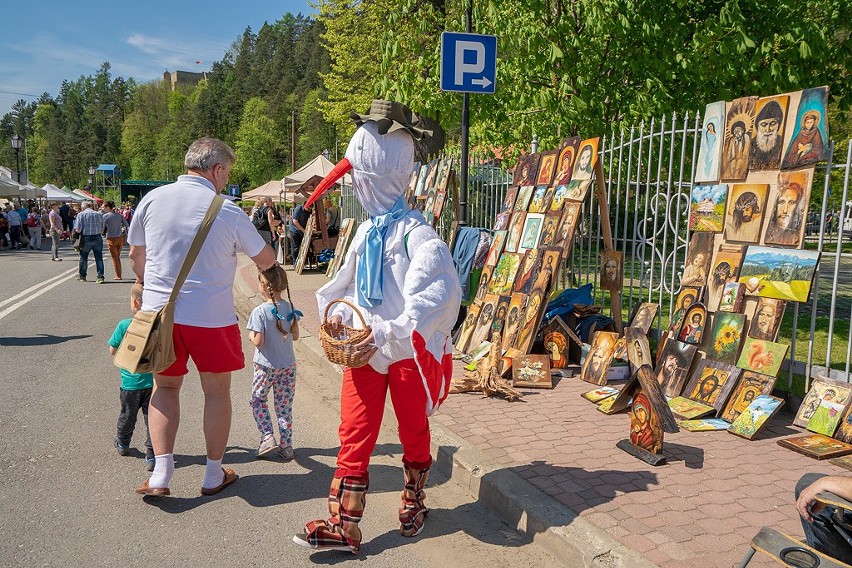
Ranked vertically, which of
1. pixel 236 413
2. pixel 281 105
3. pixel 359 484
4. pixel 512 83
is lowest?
pixel 236 413

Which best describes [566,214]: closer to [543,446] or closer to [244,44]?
[543,446]

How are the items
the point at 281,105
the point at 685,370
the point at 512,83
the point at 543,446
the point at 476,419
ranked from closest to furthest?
1. the point at 543,446
2. the point at 476,419
3. the point at 685,370
4. the point at 512,83
5. the point at 281,105

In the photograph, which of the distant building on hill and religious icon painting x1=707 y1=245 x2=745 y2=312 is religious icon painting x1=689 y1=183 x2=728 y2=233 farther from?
the distant building on hill

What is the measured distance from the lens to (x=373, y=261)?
10.9 ft

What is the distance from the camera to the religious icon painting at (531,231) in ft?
22.7

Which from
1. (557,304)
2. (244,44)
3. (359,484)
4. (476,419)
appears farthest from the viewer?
(244,44)

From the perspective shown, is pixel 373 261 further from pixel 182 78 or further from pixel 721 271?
pixel 182 78

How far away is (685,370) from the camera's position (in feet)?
18.0

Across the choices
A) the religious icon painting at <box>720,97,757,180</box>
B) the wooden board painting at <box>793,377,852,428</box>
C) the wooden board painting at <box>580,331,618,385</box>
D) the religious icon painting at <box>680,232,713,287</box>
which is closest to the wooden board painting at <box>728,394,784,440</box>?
the wooden board painting at <box>793,377,852,428</box>

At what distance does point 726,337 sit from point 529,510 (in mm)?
2648

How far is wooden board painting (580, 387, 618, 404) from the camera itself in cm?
548

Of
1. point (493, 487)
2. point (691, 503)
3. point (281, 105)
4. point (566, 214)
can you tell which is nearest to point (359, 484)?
point (493, 487)

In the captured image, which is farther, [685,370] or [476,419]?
[685,370]

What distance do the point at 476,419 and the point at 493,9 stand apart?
6133mm
